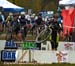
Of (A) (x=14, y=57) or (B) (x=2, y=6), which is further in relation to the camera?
(B) (x=2, y=6)

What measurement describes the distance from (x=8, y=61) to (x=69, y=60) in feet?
6.90

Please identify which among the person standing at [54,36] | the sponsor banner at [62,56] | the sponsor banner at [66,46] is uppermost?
the person standing at [54,36]

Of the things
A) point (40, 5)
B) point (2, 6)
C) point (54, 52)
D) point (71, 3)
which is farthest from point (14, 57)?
point (40, 5)

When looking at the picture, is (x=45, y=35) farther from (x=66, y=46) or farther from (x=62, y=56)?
(x=62, y=56)

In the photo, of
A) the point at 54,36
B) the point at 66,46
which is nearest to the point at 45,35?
the point at 54,36

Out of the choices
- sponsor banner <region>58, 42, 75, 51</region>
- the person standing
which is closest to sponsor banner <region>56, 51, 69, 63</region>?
sponsor banner <region>58, 42, 75, 51</region>

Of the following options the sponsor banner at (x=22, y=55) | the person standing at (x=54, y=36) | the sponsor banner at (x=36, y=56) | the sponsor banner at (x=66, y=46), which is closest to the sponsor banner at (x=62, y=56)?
the sponsor banner at (x=36, y=56)

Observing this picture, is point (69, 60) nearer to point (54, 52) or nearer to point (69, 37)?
point (54, 52)

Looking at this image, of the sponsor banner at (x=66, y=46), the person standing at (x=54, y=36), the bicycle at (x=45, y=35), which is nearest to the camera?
the sponsor banner at (x=66, y=46)

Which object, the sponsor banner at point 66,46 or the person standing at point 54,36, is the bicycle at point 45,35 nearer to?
the person standing at point 54,36

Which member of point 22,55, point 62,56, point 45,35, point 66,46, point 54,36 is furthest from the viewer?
point 45,35

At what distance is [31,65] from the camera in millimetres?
14078

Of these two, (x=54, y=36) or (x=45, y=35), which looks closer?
(x=54, y=36)

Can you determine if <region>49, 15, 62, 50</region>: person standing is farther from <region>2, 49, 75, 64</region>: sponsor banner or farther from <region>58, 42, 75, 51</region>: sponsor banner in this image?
<region>2, 49, 75, 64</region>: sponsor banner
